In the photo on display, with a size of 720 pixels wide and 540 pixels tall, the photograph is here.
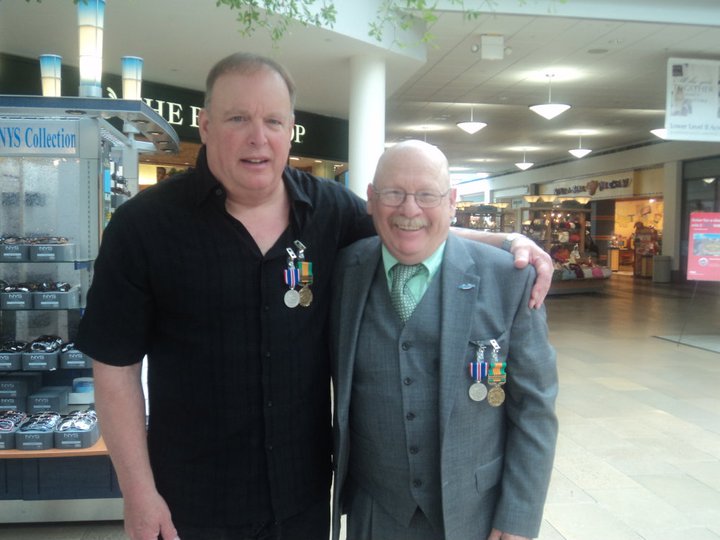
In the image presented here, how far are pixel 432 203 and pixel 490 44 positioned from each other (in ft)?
24.4

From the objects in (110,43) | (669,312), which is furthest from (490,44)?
(669,312)

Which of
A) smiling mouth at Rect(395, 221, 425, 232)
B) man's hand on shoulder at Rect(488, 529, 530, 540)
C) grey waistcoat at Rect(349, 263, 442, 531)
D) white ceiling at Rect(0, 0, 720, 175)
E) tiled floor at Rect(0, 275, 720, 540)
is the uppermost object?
white ceiling at Rect(0, 0, 720, 175)

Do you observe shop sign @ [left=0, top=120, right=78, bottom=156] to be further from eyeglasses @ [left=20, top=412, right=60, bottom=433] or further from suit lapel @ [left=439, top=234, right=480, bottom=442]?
suit lapel @ [left=439, top=234, right=480, bottom=442]

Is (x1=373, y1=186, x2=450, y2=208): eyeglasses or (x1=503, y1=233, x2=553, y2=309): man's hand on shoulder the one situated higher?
(x1=373, y1=186, x2=450, y2=208): eyeglasses

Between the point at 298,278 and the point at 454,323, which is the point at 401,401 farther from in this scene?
the point at 298,278

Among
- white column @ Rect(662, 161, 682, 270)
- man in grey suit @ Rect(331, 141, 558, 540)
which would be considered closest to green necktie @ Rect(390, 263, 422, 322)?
man in grey suit @ Rect(331, 141, 558, 540)

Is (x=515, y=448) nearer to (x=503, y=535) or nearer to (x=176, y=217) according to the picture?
(x=503, y=535)

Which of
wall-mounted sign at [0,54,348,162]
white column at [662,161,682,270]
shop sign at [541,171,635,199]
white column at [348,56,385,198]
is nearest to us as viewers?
wall-mounted sign at [0,54,348,162]

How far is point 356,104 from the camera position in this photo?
882 centimetres

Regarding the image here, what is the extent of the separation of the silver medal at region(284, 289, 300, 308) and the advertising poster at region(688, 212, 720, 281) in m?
8.37

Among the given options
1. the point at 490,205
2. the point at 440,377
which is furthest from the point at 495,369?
the point at 490,205

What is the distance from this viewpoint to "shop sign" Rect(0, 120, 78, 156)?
3043 mm

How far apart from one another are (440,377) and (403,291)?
0.82ft

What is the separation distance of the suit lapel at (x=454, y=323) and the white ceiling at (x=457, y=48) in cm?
560
